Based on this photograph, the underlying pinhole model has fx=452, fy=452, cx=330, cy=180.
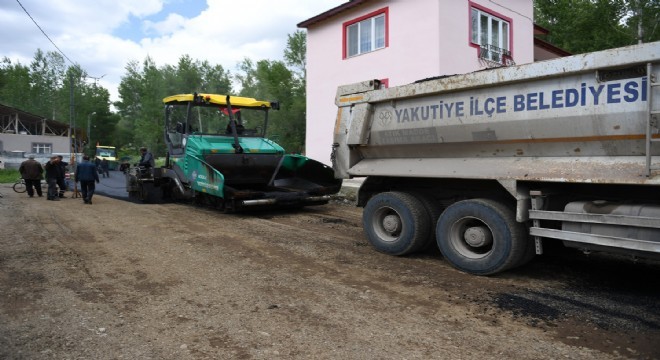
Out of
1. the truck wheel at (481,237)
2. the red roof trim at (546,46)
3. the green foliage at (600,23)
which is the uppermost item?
the green foliage at (600,23)

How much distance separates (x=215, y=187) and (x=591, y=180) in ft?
22.1

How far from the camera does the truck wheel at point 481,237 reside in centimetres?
463

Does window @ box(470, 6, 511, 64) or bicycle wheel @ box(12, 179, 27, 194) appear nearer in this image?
window @ box(470, 6, 511, 64)

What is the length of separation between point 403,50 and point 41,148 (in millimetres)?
38258

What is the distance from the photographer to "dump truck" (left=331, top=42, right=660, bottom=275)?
3846 millimetres

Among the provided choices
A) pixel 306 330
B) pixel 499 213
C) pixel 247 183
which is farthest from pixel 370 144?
pixel 247 183

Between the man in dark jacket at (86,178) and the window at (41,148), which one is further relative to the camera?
the window at (41,148)

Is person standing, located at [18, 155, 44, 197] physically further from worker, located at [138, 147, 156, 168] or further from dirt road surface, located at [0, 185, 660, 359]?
dirt road surface, located at [0, 185, 660, 359]

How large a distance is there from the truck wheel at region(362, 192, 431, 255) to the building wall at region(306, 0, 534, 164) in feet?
24.7

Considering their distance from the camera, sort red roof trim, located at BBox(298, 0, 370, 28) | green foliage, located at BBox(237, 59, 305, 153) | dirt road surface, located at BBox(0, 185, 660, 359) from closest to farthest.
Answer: dirt road surface, located at BBox(0, 185, 660, 359)
red roof trim, located at BBox(298, 0, 370, 28)
green foliage, located at BBox(237, 59, 305, 153)

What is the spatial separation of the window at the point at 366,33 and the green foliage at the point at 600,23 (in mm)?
15373

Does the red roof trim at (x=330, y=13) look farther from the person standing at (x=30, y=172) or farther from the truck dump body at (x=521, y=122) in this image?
the person standing at (x=30, y=172)

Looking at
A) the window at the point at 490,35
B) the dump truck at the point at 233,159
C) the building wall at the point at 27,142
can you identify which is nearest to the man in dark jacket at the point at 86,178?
the dump truck at the point at 233,159

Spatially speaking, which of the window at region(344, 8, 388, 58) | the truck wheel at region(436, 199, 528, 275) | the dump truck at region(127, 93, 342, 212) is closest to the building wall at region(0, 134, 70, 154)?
the window at region(344, 8, 388, 58)
